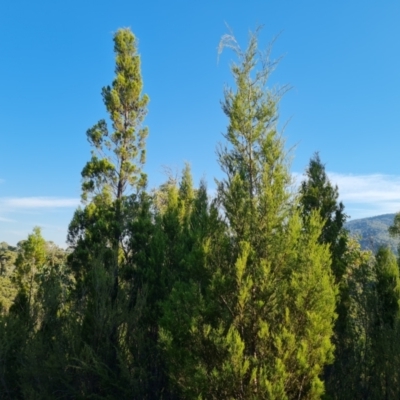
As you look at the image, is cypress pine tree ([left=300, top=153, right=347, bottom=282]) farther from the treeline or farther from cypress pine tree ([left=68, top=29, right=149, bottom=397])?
cypress pine tree ([left=68, top=29, right=149, bottom=397])

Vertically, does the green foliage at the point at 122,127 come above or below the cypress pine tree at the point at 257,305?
above

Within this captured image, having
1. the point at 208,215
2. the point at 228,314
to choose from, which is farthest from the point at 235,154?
the point at 228,314

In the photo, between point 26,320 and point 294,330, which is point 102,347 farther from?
point 294,330

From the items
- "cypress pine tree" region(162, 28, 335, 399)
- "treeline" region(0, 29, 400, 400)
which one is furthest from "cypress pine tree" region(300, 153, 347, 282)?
"cypress pine tree" region(162, 28, 335, 399)

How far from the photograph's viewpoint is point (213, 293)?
8.20 meters

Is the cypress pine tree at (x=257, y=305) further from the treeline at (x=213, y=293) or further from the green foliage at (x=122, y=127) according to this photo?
the green foliage at (x=122, y=127)

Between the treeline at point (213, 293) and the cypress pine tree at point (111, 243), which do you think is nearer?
the treeline at point (213, 293)

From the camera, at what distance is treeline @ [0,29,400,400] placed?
794cm

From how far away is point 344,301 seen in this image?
13000 millimetres

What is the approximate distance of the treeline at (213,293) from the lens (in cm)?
794

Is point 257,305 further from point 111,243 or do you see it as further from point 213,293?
point 111,243

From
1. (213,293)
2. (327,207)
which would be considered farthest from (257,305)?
(327,207)

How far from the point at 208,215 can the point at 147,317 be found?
6180mm

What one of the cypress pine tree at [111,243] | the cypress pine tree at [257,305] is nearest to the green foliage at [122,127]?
the cypress pine tree at [111,243]
